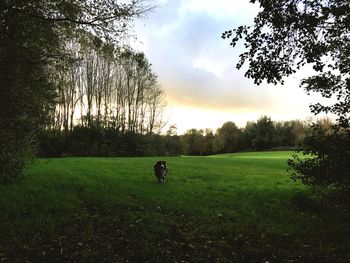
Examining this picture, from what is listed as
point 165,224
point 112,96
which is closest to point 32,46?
point 165,224

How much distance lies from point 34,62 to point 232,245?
29.4ft

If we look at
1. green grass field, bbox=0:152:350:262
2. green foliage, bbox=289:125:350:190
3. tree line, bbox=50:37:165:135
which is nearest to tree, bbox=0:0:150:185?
green grass field, bbox=0:152:350:262

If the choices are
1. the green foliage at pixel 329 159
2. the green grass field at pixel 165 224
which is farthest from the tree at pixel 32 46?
the green foliage at pixel 329 159

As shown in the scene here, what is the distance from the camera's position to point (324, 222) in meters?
12.5

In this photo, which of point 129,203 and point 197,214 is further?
point 129,203

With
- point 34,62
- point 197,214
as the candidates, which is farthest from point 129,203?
point 34,62

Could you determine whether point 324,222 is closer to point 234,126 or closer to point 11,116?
point 11,116

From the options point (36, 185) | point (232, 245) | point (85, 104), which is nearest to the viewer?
point (232, 245)

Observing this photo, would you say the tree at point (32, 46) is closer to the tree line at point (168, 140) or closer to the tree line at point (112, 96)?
the tree line at point (168, 140)

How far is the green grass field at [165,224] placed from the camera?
930cm

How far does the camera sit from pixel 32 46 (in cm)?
1213

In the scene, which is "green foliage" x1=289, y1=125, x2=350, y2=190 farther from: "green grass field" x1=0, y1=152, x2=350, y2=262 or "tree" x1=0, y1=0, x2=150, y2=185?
"tree" x1=0, y1=0, x2=150, y2=185

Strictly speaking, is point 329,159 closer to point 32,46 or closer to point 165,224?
point 165,224

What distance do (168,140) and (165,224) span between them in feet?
184
